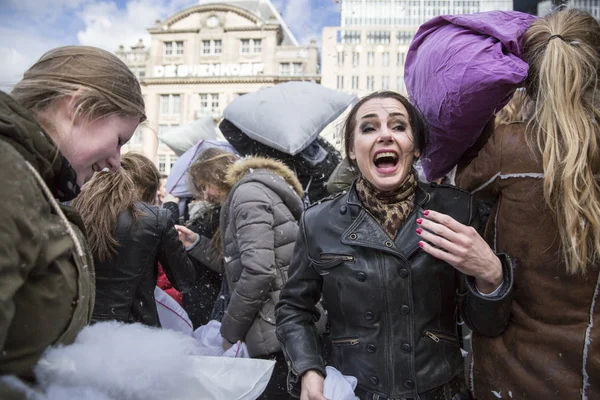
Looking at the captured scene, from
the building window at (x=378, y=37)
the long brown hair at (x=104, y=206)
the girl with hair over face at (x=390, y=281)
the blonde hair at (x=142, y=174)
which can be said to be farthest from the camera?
the building window at (x=378, y=37)

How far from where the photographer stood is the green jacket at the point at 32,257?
0.87 m

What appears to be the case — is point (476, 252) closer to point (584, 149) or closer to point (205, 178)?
point (584, 149)

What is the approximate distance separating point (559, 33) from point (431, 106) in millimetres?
444

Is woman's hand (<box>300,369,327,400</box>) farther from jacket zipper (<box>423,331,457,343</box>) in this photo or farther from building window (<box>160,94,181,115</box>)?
building window (<box>160,94,181,115</box>)

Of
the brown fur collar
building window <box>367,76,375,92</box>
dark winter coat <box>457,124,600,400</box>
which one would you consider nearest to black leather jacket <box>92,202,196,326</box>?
the brown fur collar

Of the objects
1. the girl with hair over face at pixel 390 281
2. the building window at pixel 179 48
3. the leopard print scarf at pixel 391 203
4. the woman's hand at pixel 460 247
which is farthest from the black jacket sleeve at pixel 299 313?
the building window at pixel 179 48

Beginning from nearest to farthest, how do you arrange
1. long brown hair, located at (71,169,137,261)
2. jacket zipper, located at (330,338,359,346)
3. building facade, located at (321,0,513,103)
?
jacket zipper, located at (330,338,359,346) → long brown hair, located at (71,169,137,261) → building facade, located at (321,0,513,103)

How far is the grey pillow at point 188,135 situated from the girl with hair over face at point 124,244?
3429mm

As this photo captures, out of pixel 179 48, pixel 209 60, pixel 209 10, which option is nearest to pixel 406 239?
pixel 209 60

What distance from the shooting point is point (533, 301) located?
150 centimetres

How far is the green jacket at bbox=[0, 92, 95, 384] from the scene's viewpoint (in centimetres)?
87

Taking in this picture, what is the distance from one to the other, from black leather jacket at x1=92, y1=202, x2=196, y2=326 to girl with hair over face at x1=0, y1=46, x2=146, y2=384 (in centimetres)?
114

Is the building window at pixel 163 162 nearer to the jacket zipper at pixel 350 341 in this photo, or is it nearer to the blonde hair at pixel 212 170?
the blonde hair at pixel 212 170

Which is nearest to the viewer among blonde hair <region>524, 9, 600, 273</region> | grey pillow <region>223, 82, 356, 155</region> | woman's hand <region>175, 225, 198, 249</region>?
blonde hair <region>524, 9, 600, 273</region>
